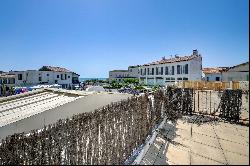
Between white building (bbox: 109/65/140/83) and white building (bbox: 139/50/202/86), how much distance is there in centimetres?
2323

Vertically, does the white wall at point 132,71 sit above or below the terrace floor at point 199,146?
above

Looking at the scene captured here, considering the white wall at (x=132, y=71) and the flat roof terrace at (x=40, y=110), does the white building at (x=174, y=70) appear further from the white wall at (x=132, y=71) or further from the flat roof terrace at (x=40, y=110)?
the flat roof terrace at (x=40, y=110)

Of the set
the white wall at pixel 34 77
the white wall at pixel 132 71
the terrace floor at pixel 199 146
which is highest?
the white wall at pixel 132 71

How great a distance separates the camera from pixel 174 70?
5178 centimetres

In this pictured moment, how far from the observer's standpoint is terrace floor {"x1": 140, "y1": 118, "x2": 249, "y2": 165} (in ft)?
8.67

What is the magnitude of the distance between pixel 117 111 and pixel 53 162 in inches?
79.9

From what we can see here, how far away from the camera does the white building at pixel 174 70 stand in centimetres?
4744

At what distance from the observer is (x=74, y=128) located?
3.55m

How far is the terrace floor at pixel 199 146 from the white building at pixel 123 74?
8145 cm

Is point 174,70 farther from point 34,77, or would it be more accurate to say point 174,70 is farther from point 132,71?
point 132,71

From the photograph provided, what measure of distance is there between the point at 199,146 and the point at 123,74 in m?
93.9

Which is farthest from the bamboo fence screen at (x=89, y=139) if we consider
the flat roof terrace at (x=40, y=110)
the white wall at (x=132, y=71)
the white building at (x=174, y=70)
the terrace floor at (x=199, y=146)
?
the white wall at (x=132, y=71)

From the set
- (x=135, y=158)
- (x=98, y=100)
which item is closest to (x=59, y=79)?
(x=98, y=100)

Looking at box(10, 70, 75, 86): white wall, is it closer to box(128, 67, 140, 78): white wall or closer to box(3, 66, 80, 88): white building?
box(3, 66, 80, 88): white building
